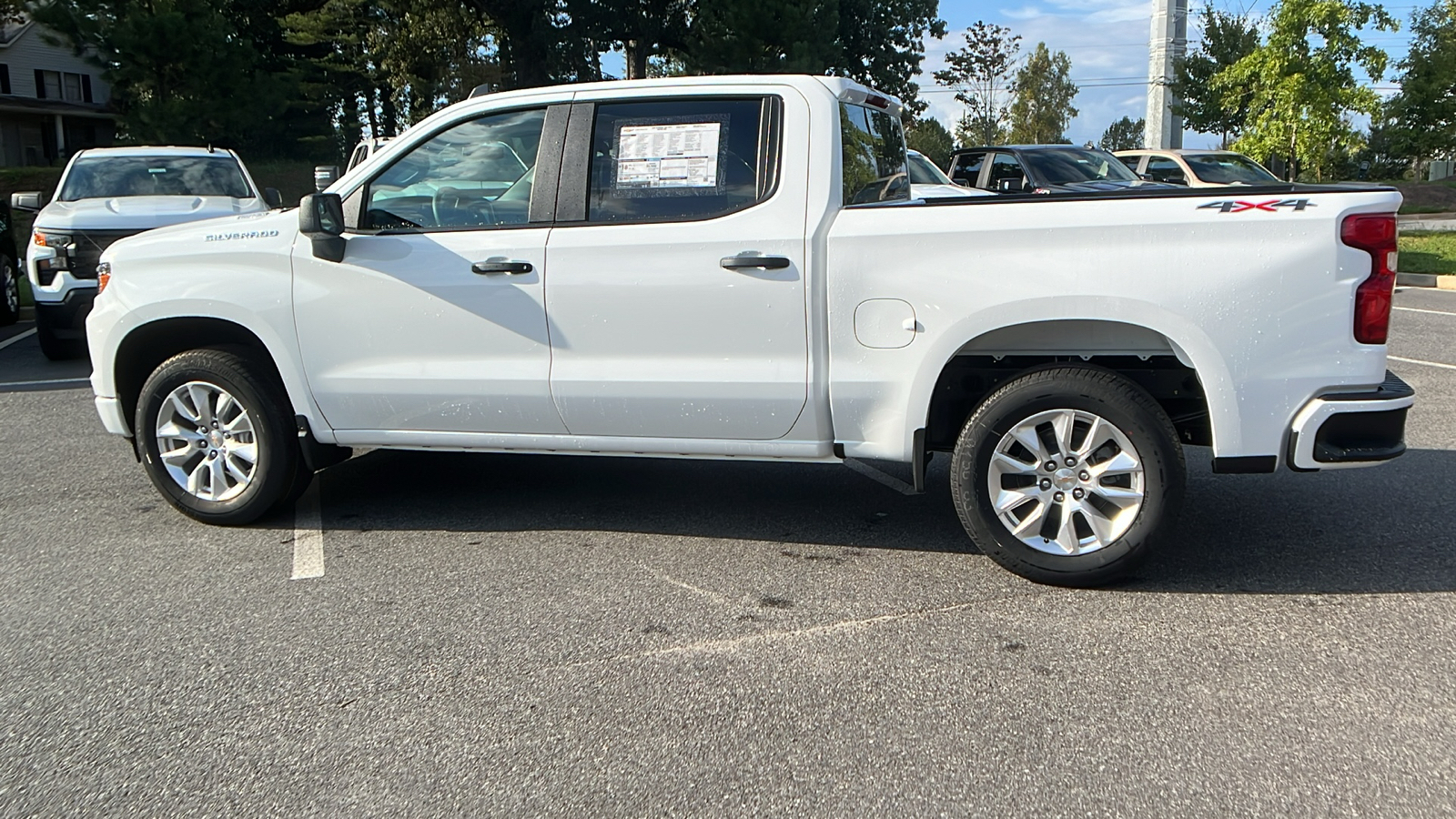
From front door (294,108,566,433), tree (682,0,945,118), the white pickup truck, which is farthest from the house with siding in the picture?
front door (294,108,566,433)

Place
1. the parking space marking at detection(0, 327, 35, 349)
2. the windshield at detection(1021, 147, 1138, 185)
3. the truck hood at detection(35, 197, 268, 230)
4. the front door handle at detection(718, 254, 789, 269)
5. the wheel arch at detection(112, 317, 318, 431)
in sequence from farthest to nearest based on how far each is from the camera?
the windshield at detection(1021, 147, 1138, 185) < the parking space marking at detection(0, 327, 35, 349) < the truck hood at detection(35, 197, 268, 230) < the wheel arch at detection(112, 317, 318, 431) < the front door handle at detection(718, 254, 789, 269)

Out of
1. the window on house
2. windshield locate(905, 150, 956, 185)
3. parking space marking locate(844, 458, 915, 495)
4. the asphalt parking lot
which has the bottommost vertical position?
the asphalt parking lot

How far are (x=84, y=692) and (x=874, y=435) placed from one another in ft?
9.16

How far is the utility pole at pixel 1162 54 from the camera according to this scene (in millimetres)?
27094

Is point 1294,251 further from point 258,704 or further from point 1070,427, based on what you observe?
point 258,704

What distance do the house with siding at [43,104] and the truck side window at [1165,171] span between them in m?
42.2

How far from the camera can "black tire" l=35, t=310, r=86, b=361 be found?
10.6 meters

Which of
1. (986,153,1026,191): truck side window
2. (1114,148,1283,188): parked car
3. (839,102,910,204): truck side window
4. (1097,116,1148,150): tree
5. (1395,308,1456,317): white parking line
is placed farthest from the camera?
(1097,116,1148,150): tree

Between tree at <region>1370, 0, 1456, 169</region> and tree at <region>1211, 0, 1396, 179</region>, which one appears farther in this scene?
tree at <region>1370, 0, 1456, 169</region>

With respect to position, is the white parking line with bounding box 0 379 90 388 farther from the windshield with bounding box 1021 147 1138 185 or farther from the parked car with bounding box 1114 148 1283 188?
the parked car with bounding box 1114 148 1283 188

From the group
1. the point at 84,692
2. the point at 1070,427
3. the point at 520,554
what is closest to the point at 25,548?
the point at 84,692

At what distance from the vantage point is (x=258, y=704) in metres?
3.62

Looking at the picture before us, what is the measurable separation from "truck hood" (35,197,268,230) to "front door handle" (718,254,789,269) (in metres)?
7.19

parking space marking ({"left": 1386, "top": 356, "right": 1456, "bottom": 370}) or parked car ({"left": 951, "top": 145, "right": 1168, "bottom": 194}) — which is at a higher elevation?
parked car ({"left": 951, "top": 145, "right": 1168, "bottom": 194})
